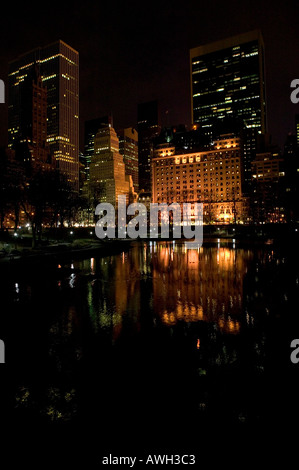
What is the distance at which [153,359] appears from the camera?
22.4 feet

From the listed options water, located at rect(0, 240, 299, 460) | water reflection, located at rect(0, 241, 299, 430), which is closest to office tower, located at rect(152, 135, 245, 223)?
water reflection, located at rect(0, 241, 299, 430)

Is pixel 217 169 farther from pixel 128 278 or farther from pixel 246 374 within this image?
pixel 246 374

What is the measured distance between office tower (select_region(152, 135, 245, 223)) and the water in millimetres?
138706

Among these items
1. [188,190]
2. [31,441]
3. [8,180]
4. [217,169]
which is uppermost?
[217,169]

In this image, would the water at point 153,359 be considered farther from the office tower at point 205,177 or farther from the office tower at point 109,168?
the office tower at point 109,168

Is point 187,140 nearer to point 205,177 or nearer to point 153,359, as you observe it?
point 205,177

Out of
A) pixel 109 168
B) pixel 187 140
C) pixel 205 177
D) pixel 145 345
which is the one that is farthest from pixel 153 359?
pixel 109 168

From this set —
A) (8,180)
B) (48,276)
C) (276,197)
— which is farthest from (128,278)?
(276,197)

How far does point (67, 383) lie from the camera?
5820 mm

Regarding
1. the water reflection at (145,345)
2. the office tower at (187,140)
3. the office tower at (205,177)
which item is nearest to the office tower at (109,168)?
the office tower at (205,177)

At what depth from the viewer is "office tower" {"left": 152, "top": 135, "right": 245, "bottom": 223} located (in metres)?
157

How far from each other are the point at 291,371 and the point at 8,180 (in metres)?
48.9

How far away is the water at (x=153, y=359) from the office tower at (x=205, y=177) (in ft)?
455

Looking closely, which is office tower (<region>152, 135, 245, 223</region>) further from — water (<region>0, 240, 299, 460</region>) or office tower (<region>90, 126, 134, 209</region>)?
water (<region>0, 240, 299, 460</region>)
